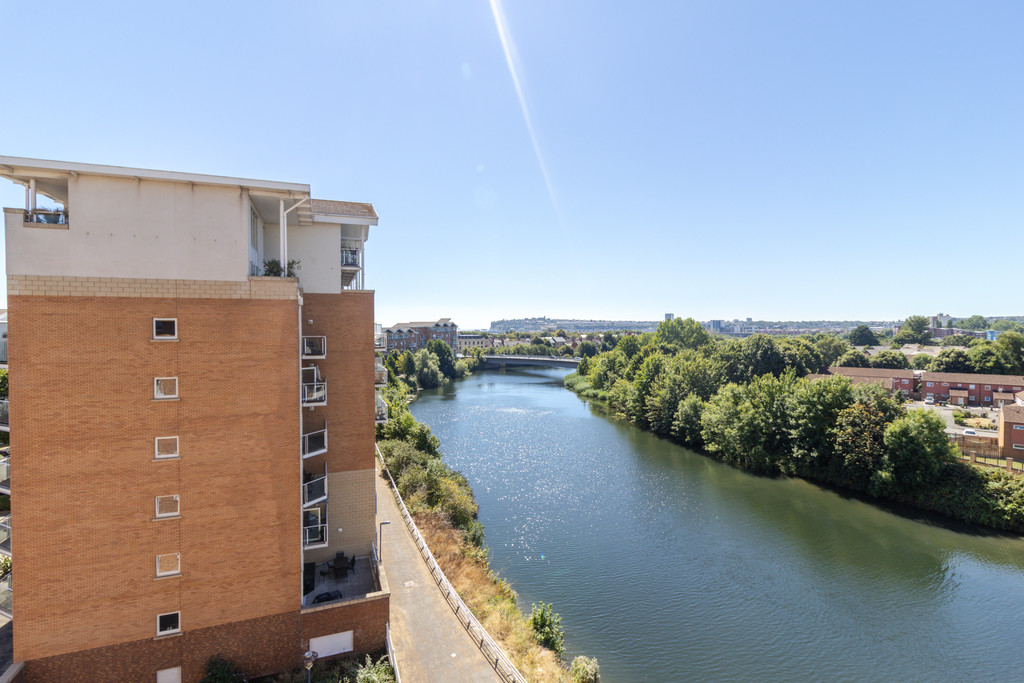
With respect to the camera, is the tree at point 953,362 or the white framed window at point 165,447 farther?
the tree at point 953,362

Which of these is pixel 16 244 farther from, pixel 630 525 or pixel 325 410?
pixel 630 525

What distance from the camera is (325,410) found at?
14047 millimetres

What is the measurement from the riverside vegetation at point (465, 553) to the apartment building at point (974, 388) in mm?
56157

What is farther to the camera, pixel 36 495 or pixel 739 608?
pixel 739 608

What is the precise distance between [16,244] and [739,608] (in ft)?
74.0

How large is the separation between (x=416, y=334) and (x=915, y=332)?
123913 mm

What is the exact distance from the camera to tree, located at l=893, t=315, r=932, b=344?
117 m

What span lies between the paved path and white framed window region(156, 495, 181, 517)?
246 inches

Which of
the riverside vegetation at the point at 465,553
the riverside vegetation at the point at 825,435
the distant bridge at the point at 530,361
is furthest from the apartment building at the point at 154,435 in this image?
the distant bridge at the point at 530,361

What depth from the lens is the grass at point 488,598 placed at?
41.1 ft

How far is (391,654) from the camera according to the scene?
11.4 meters

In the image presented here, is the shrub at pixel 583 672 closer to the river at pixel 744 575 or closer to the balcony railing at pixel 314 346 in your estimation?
the river at pixel 744 575

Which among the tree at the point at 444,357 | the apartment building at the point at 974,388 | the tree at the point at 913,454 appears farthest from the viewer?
the tree at the point at 444,357

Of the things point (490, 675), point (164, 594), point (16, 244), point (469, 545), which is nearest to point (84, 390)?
point (16, 244)
